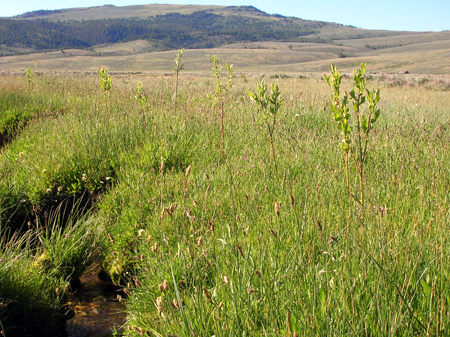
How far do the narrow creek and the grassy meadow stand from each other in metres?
0.11

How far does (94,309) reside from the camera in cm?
283

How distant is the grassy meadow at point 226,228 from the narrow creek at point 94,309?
0.11 m

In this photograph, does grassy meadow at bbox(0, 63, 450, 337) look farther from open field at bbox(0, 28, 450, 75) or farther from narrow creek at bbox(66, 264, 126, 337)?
open field at bbox(0, 28, 450, 75)

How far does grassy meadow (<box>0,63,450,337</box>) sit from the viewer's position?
5.03 ft

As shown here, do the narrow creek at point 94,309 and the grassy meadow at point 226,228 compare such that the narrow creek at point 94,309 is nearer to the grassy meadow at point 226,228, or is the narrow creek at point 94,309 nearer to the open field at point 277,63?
the grassy meadow at point 226,228

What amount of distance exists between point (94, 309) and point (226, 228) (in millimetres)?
1277

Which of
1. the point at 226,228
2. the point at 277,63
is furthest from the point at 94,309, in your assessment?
the point at 277,63

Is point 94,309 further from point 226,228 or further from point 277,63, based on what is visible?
point 277,63

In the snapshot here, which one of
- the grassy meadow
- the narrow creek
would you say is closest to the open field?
the grassy meadow

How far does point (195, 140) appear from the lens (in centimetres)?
470

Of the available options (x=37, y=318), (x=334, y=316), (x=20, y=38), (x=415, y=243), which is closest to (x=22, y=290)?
(x=37, y=318)

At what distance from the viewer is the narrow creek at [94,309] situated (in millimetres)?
2555

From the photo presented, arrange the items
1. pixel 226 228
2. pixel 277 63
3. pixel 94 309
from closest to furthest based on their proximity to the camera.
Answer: pixel 226 228, pixel 94 309, pixel 277 63

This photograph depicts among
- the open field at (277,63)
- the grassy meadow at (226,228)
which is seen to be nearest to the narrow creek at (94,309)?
the grassy meadow at (226,228)
